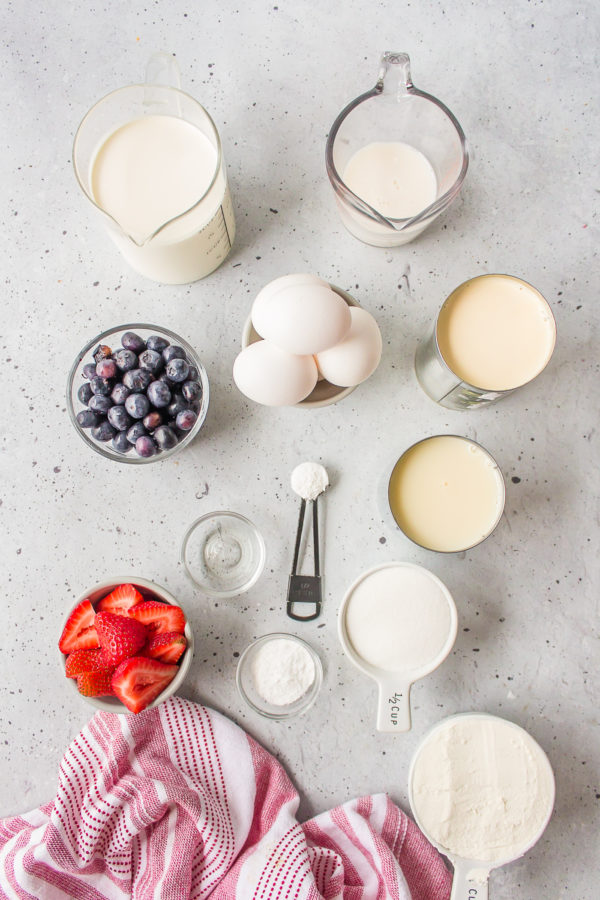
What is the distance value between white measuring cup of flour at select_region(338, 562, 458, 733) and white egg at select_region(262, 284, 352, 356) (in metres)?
0.34

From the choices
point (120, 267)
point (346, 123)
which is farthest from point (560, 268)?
point (120, 267)

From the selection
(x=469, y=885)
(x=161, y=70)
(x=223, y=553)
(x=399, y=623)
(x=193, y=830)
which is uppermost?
(x=161, y=70)

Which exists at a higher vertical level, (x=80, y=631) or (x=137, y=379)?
(x=137, y=379)

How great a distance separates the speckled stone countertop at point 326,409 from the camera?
969mm

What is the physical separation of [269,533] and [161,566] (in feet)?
0.56

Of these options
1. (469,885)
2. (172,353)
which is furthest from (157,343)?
(469,885)

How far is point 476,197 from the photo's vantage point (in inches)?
39.5

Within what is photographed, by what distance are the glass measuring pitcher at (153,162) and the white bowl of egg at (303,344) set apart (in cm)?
14

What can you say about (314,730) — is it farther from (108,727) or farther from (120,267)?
(120,267)

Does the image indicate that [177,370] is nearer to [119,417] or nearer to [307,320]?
[119,417]

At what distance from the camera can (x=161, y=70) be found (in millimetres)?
851

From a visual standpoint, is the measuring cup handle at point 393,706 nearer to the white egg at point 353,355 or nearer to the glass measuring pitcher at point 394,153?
the white egg at point 353,355

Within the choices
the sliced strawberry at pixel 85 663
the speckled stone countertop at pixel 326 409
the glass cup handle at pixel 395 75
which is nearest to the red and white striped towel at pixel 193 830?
the speckled stone countertop at pixel 326 409

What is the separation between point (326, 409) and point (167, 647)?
408 mm
